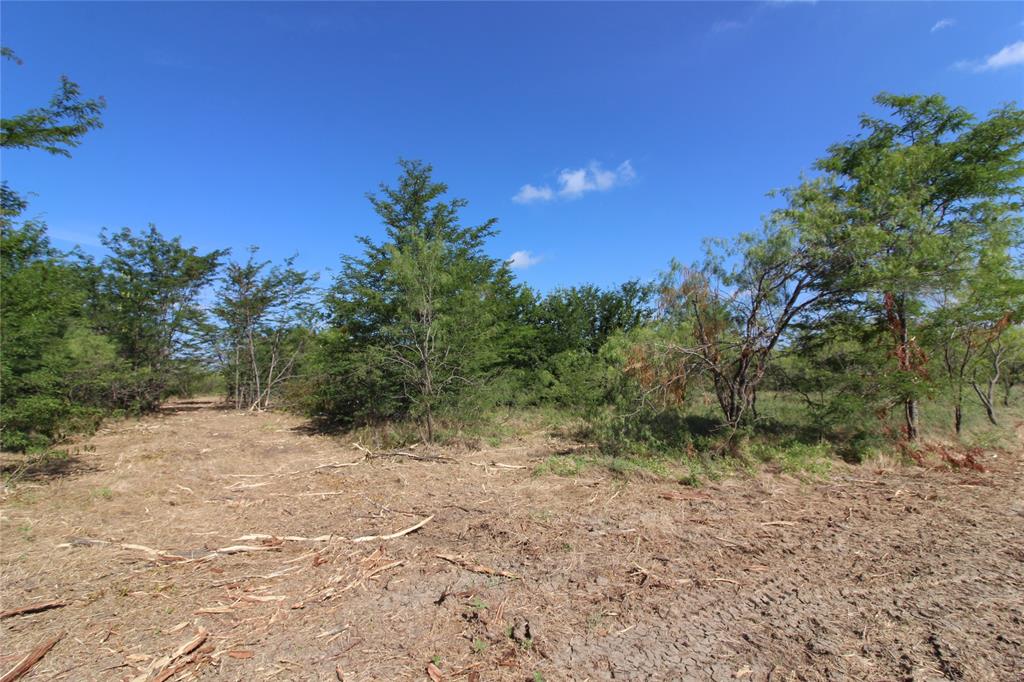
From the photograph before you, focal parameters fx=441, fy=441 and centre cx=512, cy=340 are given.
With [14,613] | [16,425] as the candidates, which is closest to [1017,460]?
[14,613]

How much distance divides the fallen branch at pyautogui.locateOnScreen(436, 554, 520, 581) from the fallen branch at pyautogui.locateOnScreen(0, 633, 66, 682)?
8.87 feet

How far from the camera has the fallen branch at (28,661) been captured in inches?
103

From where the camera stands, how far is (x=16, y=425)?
6.73m

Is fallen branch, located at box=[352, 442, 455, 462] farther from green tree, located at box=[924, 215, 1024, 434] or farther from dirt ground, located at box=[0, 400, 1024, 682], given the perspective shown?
green tree, located at box=[924, 215, 1024, 434]

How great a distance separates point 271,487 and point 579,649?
19.2 feet

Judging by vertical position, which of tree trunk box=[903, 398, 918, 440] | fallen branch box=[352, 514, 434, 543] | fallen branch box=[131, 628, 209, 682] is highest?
tree trunk box=[903, 398, 918, 440]

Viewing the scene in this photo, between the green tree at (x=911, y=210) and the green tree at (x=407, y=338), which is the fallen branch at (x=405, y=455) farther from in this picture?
the green tree at (x=911, y=210)

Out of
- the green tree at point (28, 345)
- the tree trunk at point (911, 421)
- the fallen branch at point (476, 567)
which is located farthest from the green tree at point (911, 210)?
the green tree at point (28, 345)

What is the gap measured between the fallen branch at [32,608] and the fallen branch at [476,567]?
9.62 ft

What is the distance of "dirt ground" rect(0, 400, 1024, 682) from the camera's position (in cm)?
274

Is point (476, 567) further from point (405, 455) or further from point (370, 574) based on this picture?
point (405, 455)

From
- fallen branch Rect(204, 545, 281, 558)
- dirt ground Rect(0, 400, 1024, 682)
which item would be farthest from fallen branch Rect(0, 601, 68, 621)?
fallen branch Rect(204, 545, 281, 558)

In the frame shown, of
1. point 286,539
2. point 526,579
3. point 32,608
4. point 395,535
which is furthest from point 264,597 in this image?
point 526,579

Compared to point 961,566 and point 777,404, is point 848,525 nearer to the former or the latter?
point 961,566
